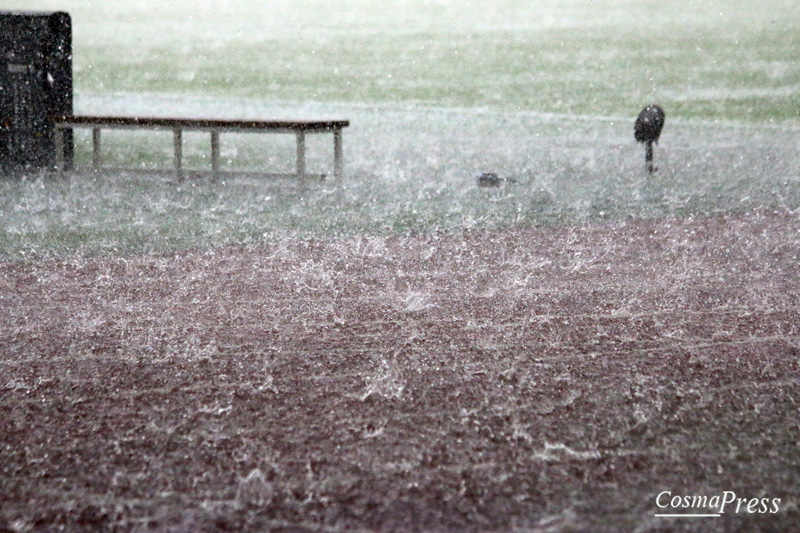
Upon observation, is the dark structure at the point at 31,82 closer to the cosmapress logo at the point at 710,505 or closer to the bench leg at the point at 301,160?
the bench leg at the point at 301,160

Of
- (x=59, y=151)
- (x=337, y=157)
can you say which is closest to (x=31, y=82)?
(x=59, y=151)

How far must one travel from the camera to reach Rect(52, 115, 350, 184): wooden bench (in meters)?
9.56

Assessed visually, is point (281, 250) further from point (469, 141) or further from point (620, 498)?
point (469, 141)

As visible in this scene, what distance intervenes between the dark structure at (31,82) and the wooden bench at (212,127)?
419mm

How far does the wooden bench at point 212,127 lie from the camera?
9.56m

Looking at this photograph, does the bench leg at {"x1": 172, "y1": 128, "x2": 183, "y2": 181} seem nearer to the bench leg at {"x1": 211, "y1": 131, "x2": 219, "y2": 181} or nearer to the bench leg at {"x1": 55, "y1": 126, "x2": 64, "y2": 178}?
the bench leg at {"x1": 211, "y1": 131, "x2": 219, "y2": 181}

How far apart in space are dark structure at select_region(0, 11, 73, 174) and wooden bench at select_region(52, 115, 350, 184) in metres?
0.42

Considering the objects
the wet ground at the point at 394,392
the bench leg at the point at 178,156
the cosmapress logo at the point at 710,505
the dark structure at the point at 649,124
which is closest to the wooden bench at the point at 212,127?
the bench leg at the point at 178,156

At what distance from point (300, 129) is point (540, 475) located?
7176mm

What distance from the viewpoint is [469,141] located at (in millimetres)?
16109

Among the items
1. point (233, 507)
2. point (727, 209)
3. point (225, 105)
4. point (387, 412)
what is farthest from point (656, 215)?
point (225, 105)

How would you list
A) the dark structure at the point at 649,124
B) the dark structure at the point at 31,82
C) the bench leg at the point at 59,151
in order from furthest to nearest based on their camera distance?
1. the dark structure at the point at 649,124
2. the dark structure at the point at 31,82
3. the bench leg at the point at 59,151

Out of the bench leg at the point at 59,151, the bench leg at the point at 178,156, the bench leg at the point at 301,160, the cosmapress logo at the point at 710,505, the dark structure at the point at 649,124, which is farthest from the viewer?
the dark structure at the point at 649,124

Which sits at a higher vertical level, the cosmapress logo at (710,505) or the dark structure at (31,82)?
the dark structure at (31,82)
